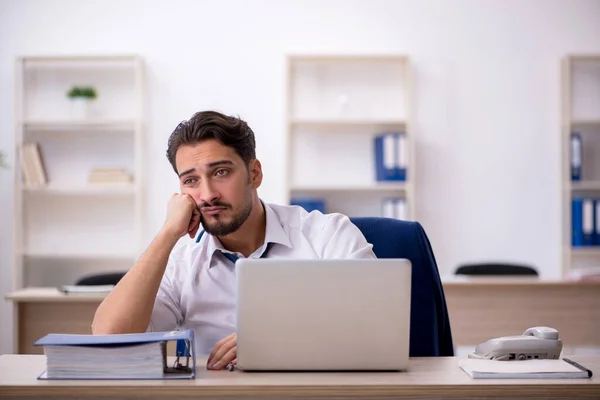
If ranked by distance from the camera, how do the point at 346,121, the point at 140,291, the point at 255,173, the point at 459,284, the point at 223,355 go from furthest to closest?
→ the point at 346,121 < the point at 459,284 < the point at 255,173 < the point at 140,291 < the point at 223,355

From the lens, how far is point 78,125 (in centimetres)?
470

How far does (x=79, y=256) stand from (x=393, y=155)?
79.9 inches

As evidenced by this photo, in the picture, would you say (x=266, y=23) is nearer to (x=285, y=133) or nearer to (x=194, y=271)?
(x=285, y=133)

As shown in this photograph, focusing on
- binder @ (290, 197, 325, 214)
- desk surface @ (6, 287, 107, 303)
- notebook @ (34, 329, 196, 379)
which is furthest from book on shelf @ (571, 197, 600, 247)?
notebook @ (34, 329, 196, 379)

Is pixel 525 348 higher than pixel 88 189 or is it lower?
lower

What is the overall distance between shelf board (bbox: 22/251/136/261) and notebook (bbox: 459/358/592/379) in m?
3.56

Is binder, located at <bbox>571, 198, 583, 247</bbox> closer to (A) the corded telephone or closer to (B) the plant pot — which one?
(B) the plant pot

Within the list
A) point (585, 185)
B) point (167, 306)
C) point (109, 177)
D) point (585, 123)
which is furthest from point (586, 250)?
point (167, 306)

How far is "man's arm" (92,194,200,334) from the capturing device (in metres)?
1.62

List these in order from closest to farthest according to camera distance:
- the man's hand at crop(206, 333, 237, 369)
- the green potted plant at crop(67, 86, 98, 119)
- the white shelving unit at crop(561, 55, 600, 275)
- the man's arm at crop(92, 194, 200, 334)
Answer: the man's hand at crop(206, 333, 237, 369), the man's arm at crop(92, 194, 200, 334), the green potted plant at crop(67, 86, 98, 119), the white shelving unit at crop(561, 55, 600, 275)

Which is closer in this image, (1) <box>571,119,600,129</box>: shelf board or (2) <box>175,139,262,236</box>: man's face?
(2) <box>175,139,262,236</box>: man's face

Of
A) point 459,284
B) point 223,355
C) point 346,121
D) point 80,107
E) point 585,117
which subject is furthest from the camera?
point 585,117

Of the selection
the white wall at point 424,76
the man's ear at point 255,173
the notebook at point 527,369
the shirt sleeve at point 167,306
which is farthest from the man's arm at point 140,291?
the white wall at point 424,76

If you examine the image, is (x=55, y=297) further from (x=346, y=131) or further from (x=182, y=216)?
(x=346, y=131)
